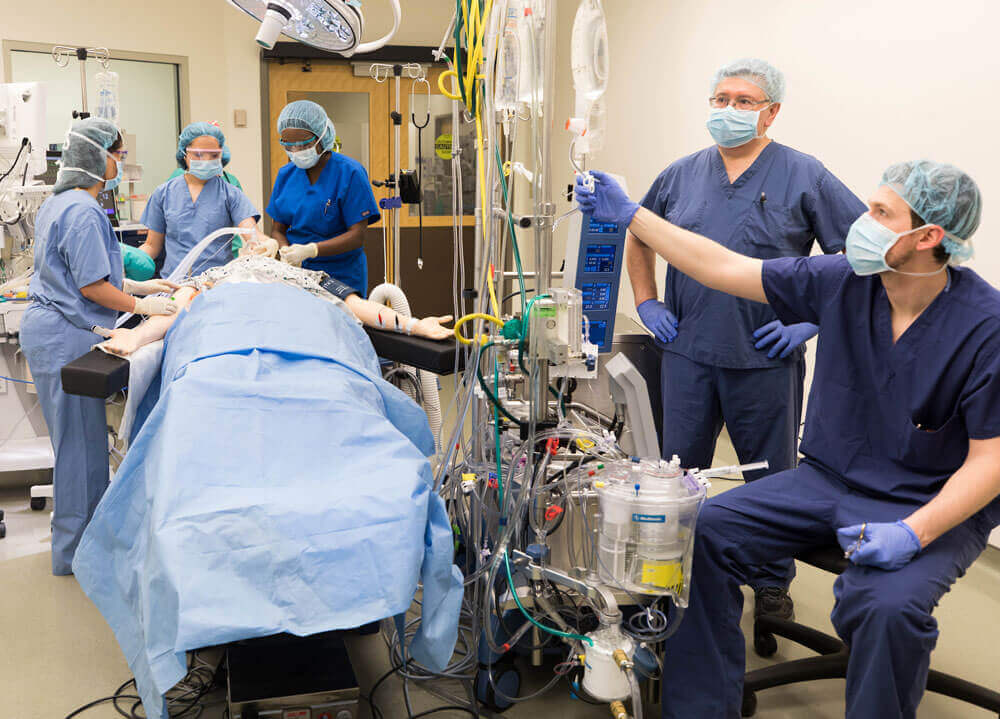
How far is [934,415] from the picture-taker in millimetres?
1669

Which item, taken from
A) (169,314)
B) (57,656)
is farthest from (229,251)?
(57,656)

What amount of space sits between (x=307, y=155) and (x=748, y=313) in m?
1.74

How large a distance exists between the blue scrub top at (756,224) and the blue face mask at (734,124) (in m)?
0.08

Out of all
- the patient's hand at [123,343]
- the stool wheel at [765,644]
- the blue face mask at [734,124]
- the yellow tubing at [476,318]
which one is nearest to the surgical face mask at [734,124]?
the blue face mask at [734,124]

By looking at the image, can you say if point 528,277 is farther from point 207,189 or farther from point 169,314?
point 207,189

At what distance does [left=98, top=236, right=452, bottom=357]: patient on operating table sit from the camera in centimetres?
236

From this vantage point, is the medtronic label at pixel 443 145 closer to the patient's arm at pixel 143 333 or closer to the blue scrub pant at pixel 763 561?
the patient's arm at pixel 143 333

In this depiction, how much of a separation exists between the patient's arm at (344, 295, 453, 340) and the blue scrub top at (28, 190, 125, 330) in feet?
2.28

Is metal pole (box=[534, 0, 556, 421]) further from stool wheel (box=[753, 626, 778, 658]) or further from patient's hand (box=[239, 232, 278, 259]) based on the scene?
patient's hand (box=[239, 232, 278, 259])

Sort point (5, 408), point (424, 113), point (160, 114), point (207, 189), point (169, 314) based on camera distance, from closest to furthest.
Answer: point (169, 314), point (5, 408), point (207, 189), point (424, 113), point (160, 114)

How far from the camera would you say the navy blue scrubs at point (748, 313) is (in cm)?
226

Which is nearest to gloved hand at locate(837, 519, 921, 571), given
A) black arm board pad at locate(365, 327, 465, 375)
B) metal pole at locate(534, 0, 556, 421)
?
metal pole at locate(534, 0, 556, 421)

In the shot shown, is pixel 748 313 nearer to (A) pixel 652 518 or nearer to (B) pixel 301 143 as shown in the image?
(A) pixel 652 518

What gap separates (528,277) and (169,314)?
44.4 inches
